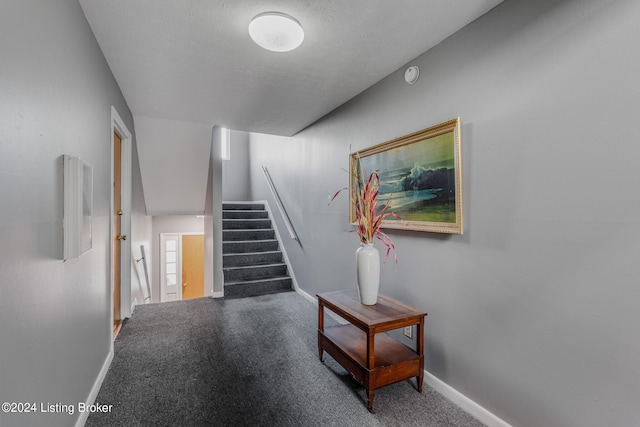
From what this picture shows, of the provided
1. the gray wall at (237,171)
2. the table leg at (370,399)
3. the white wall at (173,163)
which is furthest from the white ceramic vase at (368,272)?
the gray wall at (237,171)

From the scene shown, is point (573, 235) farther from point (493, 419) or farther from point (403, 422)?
point (403, 422)

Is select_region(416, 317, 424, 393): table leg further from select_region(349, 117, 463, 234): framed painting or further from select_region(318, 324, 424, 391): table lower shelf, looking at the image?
select_region(349, 117, 463, 234): framed painting

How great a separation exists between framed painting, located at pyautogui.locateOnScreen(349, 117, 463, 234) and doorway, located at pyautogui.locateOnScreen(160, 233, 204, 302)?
531cm

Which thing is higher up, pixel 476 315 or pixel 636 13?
pixel 636 13

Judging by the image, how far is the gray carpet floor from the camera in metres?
1.73

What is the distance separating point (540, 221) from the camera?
Answer: 4.82ft

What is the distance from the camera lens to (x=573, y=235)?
135cm

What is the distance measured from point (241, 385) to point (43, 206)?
156 cm

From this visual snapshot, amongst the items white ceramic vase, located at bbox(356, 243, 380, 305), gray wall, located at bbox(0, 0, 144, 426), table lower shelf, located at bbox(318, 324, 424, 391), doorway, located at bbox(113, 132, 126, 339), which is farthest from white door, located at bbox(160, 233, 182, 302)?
white ceramic vase, located at bbox(356, 243, 380, 305)

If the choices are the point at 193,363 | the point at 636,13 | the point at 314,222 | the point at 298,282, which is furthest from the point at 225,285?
the point at 636,13

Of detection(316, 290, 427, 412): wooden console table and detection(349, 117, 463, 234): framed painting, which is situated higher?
detection(349, 117, 463, 234): framed painting

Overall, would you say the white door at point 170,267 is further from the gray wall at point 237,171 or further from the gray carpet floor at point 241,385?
the gray carpet floor at point 241,385

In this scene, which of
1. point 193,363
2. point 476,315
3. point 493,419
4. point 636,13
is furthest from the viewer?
point 193,363

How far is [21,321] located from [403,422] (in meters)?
1.82
